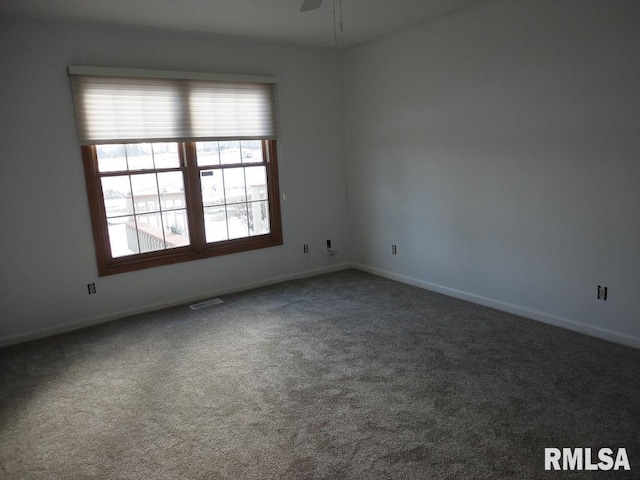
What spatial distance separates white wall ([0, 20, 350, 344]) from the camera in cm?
387

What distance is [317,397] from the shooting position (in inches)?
114

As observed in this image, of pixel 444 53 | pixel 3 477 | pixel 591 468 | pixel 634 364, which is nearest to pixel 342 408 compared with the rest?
pixel 591 468

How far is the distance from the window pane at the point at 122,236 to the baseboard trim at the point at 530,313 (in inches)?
109

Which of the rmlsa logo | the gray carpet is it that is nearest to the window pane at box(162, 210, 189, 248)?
the gray carpet

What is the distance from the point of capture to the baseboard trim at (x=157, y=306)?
4.08 metres

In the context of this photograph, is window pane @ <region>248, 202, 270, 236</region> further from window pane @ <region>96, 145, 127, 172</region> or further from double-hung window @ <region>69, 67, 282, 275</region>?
window pane @ <region>96, 145, 127, 172</region>

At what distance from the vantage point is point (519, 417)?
2.57 meters

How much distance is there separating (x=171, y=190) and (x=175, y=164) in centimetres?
27

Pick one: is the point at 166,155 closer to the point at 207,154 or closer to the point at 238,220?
the point at 207,154

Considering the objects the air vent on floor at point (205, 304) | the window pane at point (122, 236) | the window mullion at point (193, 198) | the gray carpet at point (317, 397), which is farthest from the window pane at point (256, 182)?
the gray carpet at point (317, 397)

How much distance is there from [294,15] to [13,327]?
360 cm

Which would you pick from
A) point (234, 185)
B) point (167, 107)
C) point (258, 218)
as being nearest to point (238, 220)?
point (258, 218)

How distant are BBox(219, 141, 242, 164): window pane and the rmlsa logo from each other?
12.9ft

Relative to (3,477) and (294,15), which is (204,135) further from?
(3,477)
